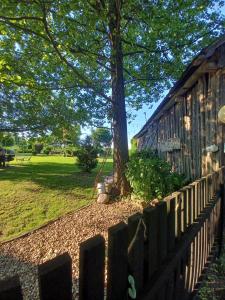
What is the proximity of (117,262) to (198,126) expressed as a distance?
22.5 feet

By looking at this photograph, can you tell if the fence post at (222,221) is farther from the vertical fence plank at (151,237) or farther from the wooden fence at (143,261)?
the vertical fence plank at (151,237)

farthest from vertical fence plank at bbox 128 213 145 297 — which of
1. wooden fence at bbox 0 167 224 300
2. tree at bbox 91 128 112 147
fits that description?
tree at bbox 91 128 112 147

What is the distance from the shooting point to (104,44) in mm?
11250

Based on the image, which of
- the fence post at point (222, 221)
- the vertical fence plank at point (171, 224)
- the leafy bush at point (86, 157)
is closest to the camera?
the vertical fence plank at point (171, 224)

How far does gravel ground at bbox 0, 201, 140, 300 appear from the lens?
17.2ft

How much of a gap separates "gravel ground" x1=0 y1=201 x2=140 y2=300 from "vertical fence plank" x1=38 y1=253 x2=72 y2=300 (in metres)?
3.29

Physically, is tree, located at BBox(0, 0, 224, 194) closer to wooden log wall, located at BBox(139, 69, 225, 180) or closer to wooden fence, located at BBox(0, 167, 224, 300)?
wooden log wall, located at BBox(139, 69, 225, 180)

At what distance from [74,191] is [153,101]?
21.8 feet

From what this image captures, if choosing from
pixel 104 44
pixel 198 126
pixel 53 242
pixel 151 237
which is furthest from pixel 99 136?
pixel 151 237

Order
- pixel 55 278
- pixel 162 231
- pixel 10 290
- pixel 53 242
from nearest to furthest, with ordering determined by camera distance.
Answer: pixel 10 290 < pixel 55 278 < pixel 162 231 < pixel 53 242

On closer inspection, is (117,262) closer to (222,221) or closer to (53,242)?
(222,221)

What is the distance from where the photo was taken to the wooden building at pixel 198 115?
650 centimetres

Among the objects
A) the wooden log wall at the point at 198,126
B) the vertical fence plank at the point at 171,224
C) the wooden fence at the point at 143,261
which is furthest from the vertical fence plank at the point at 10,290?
the wooden log wall at the point at 198,126

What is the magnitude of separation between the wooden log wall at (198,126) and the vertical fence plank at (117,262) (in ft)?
17.9
